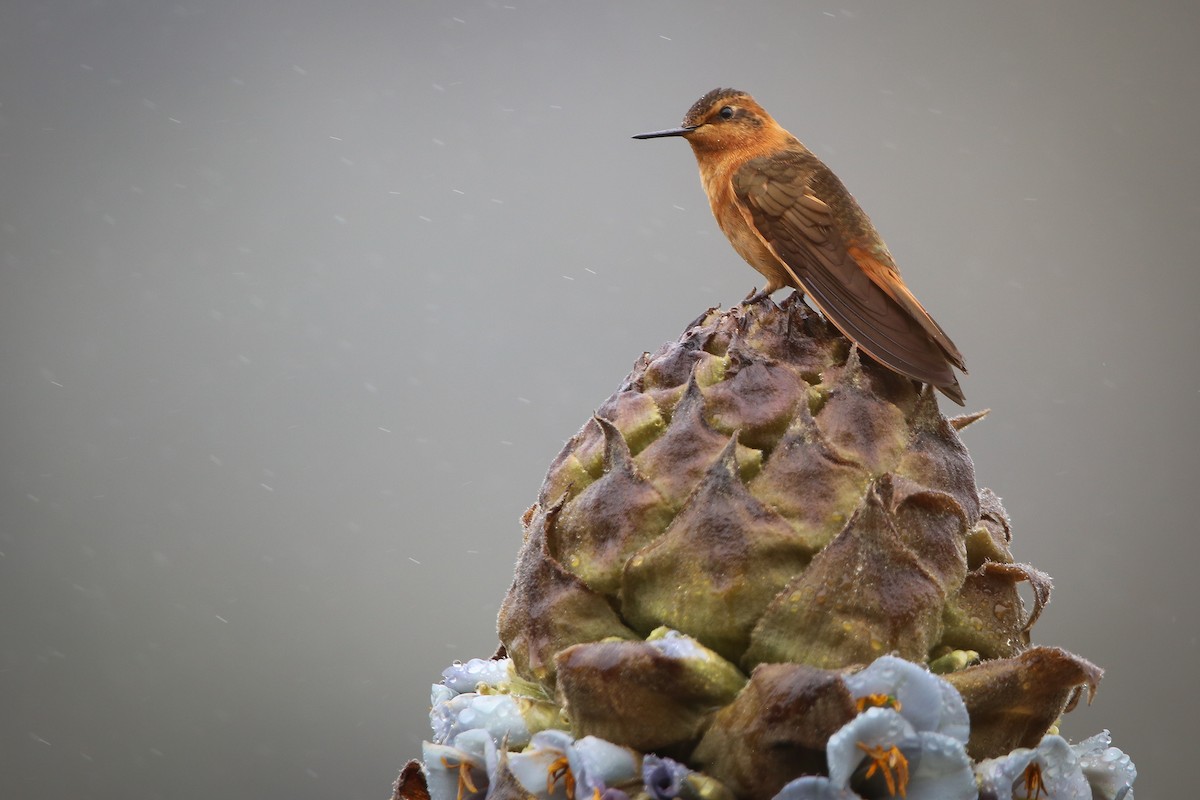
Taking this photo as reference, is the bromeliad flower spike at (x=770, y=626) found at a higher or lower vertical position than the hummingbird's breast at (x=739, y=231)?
lower

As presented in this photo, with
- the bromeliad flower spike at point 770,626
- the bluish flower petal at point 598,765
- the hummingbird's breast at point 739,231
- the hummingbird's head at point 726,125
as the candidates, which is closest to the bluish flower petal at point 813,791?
the bromeliad flower spike at point 770,626

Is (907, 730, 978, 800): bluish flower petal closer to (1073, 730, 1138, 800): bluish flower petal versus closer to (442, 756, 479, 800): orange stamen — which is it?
(1073, 730, 1138, 800): bluish flower petal

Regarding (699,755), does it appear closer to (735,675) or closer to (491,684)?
(735,675)

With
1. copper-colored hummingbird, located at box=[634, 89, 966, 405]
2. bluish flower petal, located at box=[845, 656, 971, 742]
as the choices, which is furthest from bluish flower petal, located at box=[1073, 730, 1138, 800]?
copper-colored hummingbird, located at box=[634, 89, 966, 405]

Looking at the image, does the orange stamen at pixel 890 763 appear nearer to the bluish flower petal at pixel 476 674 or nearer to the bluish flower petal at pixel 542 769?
the bluish flower petal at pixel 542 769

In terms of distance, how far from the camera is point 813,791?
0.70m

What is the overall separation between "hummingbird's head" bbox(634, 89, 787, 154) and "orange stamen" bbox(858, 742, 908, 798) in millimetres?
1020

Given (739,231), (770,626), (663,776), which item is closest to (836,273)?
(739,231)

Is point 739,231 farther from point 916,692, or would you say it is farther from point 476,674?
point 916,692

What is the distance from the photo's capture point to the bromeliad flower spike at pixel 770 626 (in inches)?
28.7

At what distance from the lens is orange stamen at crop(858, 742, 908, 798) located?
2.31 ft

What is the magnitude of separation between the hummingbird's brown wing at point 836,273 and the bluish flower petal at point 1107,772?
0.33 meters

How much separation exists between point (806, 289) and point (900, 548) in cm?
40

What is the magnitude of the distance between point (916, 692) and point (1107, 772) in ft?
0.87
